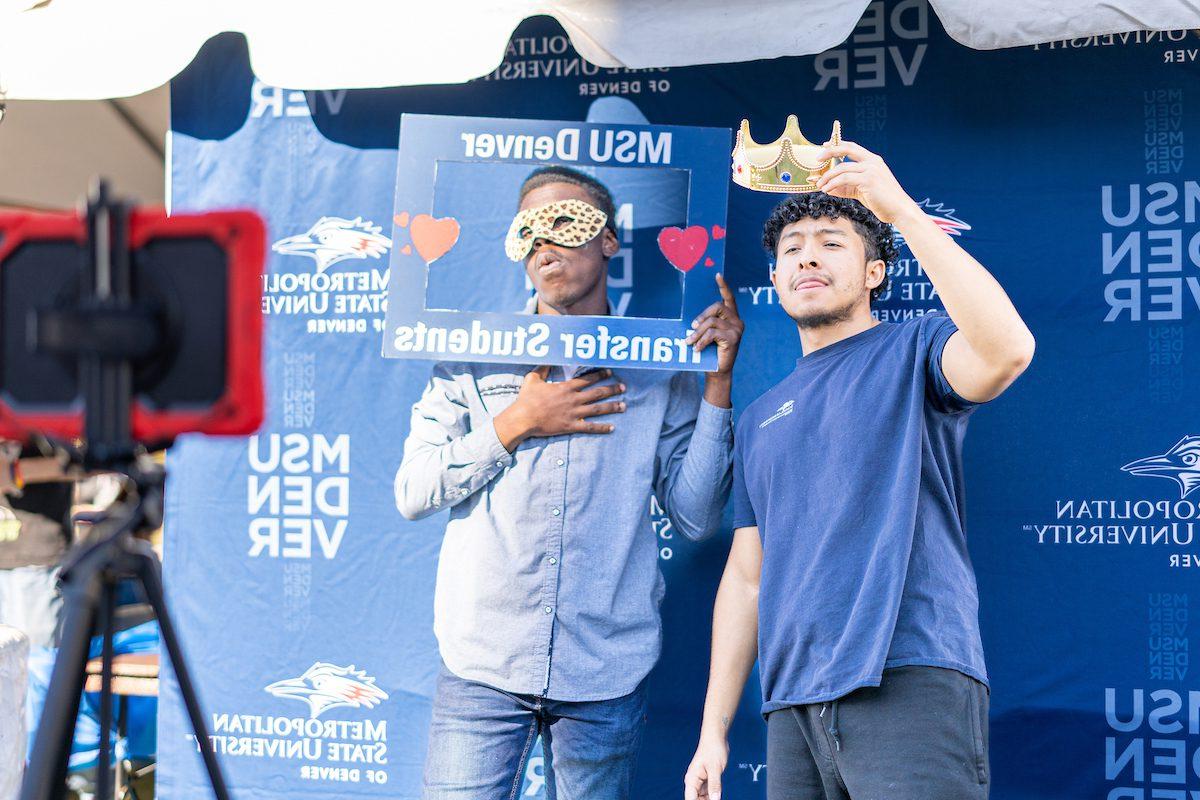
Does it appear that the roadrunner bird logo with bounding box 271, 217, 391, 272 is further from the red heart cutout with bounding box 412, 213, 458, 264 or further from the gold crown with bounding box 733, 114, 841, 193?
the gold crown with bounding box 733, 114, 841, 193

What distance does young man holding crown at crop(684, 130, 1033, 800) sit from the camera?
6.56ft

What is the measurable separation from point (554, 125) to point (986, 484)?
150 cm

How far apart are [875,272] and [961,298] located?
49 cm

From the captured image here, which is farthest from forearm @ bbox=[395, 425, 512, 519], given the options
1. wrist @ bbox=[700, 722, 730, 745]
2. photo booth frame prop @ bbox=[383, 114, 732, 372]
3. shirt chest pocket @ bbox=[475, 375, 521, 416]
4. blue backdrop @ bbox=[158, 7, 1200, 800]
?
wrist @ bbox=[700, 722, 730, 745]

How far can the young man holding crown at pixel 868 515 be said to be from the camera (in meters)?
2.00

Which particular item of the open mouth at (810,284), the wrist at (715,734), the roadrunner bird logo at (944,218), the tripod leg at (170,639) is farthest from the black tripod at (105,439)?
the roadrunner bird logo at (944,218)

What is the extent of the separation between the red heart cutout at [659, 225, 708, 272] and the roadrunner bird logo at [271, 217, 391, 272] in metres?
0.96

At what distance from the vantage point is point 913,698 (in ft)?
6.64

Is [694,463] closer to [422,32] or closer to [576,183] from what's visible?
[576,183]

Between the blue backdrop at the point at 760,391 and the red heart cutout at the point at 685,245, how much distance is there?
37 cm

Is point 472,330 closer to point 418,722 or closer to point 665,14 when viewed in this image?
point 665,14

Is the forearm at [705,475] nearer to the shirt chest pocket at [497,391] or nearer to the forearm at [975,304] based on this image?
the shirt chest pocket at [497,391]

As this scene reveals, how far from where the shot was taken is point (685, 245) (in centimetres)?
280

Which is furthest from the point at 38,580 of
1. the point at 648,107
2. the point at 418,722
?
the point at 648,107
